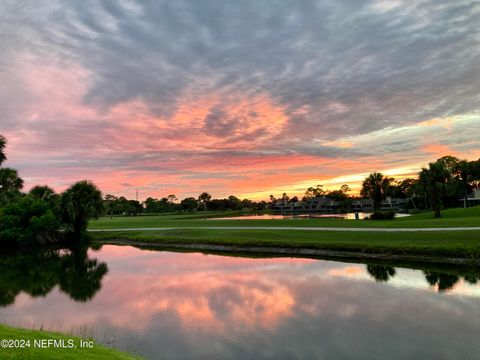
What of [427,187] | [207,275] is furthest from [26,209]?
[427,187]

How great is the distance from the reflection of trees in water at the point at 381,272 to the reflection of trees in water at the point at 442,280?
2.07 metres

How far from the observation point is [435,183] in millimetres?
55875

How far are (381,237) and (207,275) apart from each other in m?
16.6

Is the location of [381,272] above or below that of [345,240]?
below

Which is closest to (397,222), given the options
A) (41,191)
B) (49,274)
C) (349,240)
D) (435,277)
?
(349,240)

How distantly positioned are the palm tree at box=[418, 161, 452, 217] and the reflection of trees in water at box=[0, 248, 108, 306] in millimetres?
48851

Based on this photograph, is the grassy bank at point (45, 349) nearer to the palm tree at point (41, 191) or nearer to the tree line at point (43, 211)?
the tree line at point (43, 211)

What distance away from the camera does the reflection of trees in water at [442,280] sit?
18884mm

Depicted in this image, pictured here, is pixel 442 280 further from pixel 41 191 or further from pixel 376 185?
pixel 376 185

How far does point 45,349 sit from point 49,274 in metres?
21.2

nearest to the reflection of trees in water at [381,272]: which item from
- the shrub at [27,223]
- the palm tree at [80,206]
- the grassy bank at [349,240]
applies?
the grassy bank at [349,240]

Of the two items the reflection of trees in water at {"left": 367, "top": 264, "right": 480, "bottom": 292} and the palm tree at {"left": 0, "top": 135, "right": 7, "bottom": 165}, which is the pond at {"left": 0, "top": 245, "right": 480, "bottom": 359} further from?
the palm tree at {"left": 0, "top": 135, "right": 7, "bottom": 165}

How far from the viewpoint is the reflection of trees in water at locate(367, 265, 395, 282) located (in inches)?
848

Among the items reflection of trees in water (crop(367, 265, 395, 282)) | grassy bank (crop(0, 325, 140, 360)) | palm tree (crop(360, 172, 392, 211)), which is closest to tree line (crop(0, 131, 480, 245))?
palm tree (crop(360, 172, 392, 211))
